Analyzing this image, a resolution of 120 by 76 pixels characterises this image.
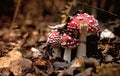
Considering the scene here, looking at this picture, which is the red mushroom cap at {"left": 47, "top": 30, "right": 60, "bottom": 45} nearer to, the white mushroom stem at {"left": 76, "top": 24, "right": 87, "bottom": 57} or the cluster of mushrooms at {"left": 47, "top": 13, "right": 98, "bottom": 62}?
the cluster of mushrooms at {"left": 47, "top": 13, "right": 98, "bottom": 62}

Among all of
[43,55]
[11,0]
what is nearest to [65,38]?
[43,55]

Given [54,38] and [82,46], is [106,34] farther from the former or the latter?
[54,38]

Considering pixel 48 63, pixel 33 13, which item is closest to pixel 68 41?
pixel 48 63

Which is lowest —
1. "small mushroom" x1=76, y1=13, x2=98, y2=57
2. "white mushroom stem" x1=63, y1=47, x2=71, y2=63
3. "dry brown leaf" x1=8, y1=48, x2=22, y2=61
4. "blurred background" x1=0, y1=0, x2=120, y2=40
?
"blurred background" x1=0, y1=0, x2=120, y2=40

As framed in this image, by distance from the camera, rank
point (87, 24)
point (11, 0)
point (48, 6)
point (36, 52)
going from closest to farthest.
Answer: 1. point (87, 24)
2. point (36, 52)
3. point (48, 6)
4. point (11, 0)

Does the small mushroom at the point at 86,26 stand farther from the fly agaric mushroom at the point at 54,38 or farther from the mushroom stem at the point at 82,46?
the fly agaric mushroom at the point at 54,38

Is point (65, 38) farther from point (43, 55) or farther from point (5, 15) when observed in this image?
point (5, 15)

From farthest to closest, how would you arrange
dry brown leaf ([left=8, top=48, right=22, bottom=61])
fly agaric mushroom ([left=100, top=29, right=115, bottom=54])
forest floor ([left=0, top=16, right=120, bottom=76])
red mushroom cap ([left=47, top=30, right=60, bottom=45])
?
1. fly agaric mushroom ([left=100, top=29, right=115, bottom=54])
2. dry brown leaf ([left=8, top=48, right=22, bottom=61])
3. red mushroom cap ([left=47, top=30, right=60, bottom=45])
4. forest floor ([left=0, top=16, right=120, bottom=76])

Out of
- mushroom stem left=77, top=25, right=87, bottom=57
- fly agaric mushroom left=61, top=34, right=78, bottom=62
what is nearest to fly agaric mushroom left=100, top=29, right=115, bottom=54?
mushroom stem left=77, top=25, right=87, bottom=57
